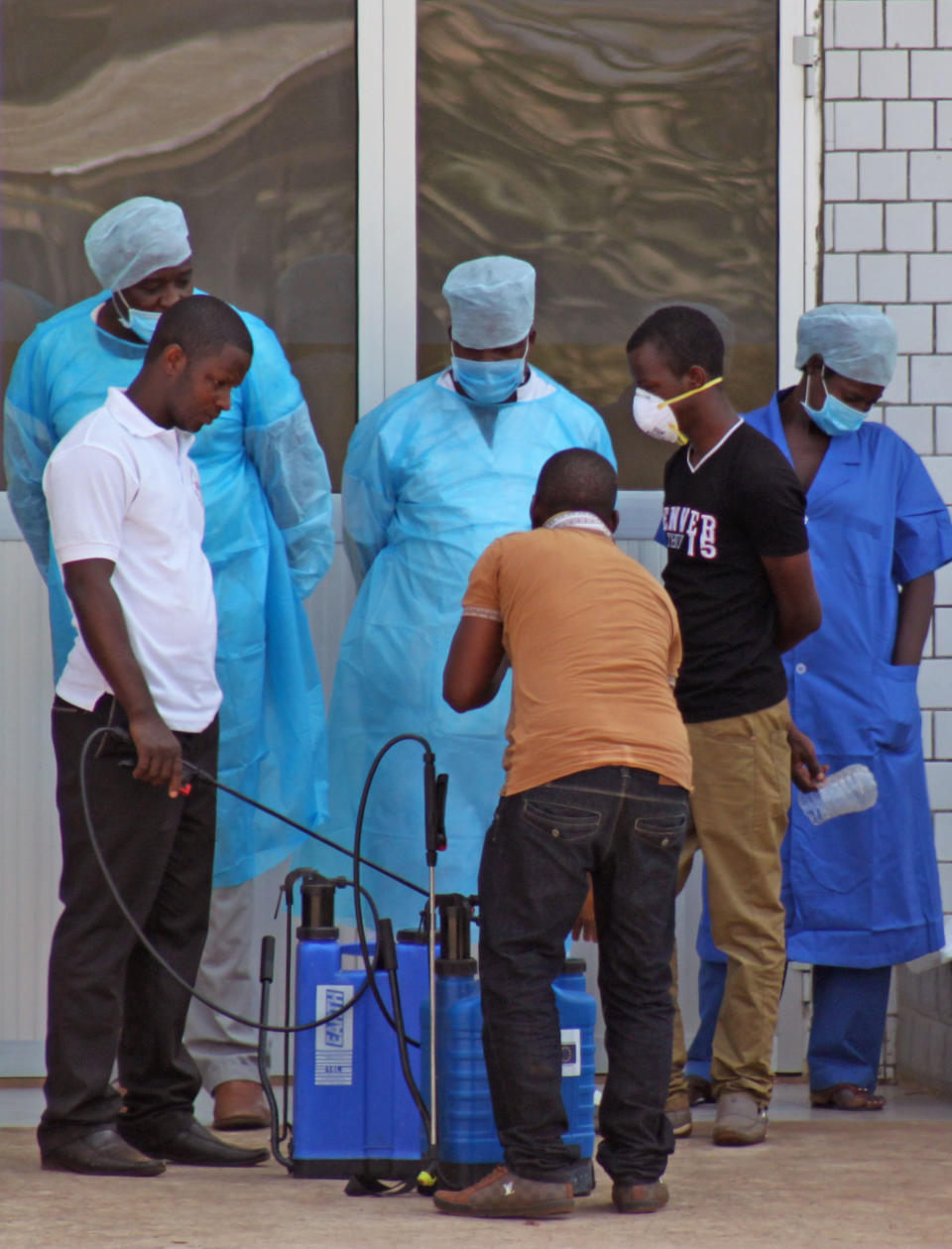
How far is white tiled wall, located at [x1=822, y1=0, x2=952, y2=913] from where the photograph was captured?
5594 mm

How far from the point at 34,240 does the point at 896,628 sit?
263cm

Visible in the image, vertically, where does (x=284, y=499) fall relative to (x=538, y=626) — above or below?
above

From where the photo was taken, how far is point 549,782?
3.60 meters

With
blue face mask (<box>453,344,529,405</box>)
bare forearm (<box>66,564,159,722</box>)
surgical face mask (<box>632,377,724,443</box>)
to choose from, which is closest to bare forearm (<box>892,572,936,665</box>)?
surgical face mask (<box>632,377,724,443</box>)

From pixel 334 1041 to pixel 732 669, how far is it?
124cm

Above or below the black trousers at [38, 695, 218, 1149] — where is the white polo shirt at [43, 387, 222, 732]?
above

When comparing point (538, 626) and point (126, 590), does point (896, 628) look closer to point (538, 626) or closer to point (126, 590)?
point (538, 626)

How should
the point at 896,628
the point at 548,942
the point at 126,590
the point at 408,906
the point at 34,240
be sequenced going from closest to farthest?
the point at 548,942 < the point at 126,590 < the point at 408,906 < the point at 896,628 < the point at 34,240

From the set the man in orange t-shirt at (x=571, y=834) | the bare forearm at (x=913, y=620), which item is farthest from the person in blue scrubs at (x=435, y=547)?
the man in orange t-shirt at (x=571, y=834)

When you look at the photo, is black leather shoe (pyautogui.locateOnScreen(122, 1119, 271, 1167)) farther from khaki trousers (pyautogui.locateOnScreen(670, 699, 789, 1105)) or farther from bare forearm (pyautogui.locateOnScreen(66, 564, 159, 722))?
khaki trousers (pyautogui.locateOnScreen(670, 699, 789, 1105))

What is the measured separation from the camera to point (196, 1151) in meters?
4.10

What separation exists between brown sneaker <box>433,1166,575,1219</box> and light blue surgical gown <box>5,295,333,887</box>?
143 cm

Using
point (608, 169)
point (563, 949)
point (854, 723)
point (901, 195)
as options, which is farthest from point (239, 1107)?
point (901, 195)

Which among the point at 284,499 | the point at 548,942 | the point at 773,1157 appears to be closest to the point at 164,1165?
the point at 548,942
